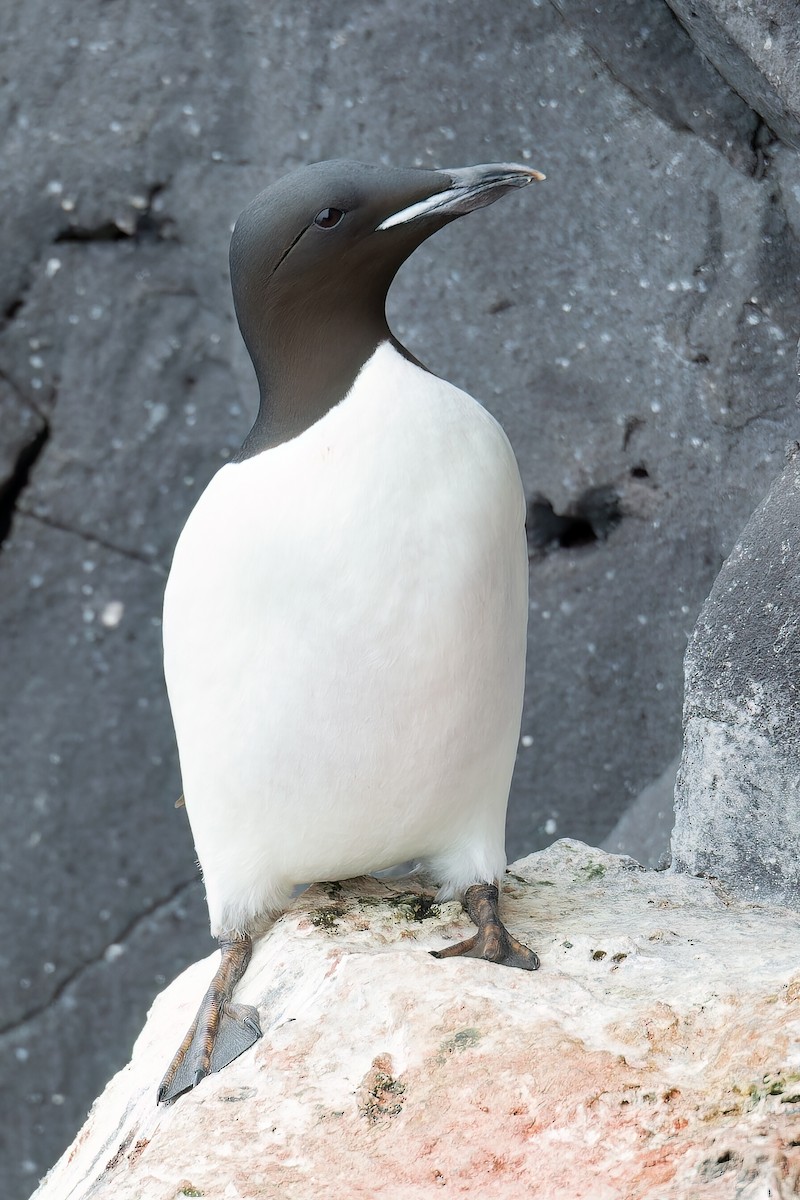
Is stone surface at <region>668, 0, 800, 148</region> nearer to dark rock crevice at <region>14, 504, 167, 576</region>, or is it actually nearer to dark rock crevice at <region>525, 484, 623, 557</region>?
dark rock crevice at <region>525, 484, 623, 557</region>

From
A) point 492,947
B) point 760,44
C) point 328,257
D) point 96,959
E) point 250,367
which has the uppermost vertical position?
point 760,44

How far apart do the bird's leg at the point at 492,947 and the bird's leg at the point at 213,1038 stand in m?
0.22

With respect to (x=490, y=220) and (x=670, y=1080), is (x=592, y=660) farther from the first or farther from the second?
(x=670, y=1080)

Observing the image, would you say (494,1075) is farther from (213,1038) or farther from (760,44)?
(760,44)

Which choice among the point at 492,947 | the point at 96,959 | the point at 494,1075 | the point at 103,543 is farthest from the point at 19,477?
the point at 494,1075

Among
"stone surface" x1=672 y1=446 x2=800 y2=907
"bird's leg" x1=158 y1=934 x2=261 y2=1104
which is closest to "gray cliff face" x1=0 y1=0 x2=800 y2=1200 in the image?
"stone surface" x1=672 y1=446 x2=800 y2=907

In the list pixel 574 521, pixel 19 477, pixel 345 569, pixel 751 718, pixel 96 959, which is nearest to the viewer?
pixel 345 569

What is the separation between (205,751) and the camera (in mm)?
1530

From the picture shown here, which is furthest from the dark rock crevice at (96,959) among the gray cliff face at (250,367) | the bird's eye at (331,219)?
the bird's eye at (331,219)

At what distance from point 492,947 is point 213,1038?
0.32 m

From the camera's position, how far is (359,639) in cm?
139

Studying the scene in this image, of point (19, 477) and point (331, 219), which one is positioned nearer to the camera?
point (331, 219)

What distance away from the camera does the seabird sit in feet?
4.52

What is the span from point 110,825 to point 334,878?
1983mm
